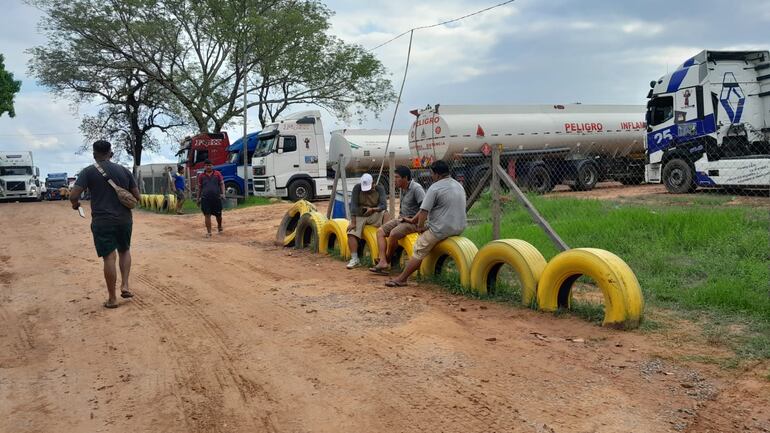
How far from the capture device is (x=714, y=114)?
15.6 metres

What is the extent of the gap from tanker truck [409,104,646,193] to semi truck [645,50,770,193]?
448 cm

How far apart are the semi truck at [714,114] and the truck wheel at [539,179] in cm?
422

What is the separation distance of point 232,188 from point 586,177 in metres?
13.8

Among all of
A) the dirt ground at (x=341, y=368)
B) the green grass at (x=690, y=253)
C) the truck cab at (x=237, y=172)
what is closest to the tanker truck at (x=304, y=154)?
the truck cab at (x=237, y=172)

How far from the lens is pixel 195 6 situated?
31000mm

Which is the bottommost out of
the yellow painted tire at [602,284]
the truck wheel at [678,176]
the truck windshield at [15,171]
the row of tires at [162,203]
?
the yellow painted tire at [602,284]

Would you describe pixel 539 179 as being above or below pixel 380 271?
above

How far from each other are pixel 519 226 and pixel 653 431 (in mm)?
6856

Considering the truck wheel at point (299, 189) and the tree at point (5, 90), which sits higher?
the tree at point (5, 90)

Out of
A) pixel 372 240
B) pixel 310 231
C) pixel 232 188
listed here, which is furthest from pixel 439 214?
pixel 232 188

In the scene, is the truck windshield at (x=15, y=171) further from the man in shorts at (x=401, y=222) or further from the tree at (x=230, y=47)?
the man in shorts at (x=401, y=222)

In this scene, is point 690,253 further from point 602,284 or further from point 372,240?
point 372,240

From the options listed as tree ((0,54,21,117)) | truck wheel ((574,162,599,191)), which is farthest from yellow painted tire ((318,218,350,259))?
tree ((0,54,21,117))

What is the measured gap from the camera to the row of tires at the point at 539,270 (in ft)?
16.7
